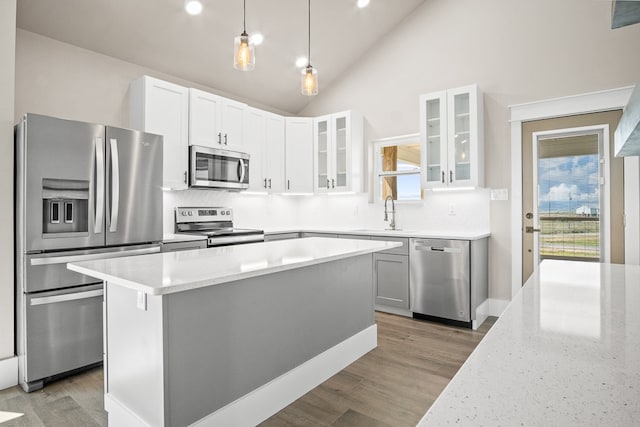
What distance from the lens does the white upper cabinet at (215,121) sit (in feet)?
13.1

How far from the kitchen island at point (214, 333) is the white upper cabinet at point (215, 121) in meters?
2.01

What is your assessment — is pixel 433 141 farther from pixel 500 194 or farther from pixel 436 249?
pixel 436 249

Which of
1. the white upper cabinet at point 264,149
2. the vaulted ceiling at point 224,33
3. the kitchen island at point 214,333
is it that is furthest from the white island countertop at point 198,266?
the vaulted ceiling at point 224,33

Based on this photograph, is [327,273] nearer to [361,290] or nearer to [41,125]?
[361,290]

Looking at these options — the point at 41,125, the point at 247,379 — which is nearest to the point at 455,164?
the point at 247,379

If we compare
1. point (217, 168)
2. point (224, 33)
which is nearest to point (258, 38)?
point (224, 33)

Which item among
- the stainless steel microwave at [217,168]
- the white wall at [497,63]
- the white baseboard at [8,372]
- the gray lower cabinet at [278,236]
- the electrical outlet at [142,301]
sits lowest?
the white baseboard at [8,372]

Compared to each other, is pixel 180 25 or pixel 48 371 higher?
pixel 180 25

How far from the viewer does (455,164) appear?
407cm

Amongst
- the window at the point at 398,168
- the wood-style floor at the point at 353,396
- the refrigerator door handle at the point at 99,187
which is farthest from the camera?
the window at the point at 398,168

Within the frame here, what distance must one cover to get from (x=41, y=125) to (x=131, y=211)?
0.84 metres

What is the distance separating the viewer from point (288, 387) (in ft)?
7.45

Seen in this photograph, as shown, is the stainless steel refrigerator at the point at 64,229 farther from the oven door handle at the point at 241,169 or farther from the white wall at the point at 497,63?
the white wall at the point at 497,63

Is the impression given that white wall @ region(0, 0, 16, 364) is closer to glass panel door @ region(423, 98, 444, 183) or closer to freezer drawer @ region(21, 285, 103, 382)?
freezer drawer @ region(21, 285, 103, 382)
